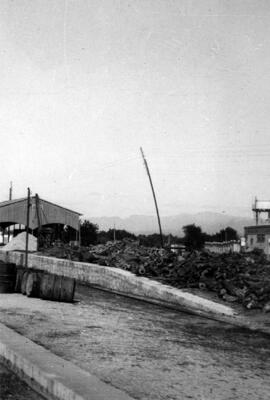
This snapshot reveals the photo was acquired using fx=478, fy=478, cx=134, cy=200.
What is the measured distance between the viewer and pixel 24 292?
1246 centimetres

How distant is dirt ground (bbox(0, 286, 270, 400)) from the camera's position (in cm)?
497

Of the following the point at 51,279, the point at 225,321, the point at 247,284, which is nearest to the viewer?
the point at 225,321

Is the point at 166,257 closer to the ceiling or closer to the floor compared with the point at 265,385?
closer to the ceiling

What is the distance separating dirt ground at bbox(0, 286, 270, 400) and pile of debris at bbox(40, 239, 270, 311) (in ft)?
7.73

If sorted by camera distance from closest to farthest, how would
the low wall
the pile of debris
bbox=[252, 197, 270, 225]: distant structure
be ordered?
the low wall < the pile of debris < bbox=[252, 197, 270, 225]: distant structure

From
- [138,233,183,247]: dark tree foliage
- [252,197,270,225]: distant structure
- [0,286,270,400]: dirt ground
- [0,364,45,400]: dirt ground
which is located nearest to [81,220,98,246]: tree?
[138,233,183,247]: dark tree foliage

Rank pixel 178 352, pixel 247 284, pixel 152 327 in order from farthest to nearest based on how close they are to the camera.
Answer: pixel 247 284 → pixel 152 327 → pixel 178 352

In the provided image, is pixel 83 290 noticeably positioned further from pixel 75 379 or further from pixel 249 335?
pixel 75 379

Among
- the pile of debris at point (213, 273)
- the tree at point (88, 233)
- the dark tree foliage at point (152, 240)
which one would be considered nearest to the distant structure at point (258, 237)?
the dark tree foliage at point (152, 240)

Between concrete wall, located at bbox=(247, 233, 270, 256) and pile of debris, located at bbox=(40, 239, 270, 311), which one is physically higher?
concrete wall, located at bbox=(247, 233, 270, 256)

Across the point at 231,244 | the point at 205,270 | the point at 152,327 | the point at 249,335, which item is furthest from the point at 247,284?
the point at 231,244

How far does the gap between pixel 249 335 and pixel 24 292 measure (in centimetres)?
602

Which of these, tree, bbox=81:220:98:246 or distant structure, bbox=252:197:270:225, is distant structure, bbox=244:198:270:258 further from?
tree, bbox=81:220:98:246

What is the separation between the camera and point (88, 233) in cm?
7375
